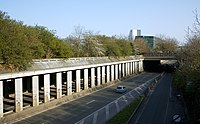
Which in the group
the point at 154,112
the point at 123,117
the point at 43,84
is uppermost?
the point at 43,84

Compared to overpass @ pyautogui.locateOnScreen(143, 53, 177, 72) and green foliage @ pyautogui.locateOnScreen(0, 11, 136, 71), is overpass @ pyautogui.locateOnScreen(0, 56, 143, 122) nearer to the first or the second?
green foliage @ pyautogui.locateOnScreen(0, 11, 136, 71)

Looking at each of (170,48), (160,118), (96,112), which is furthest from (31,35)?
(170,48)

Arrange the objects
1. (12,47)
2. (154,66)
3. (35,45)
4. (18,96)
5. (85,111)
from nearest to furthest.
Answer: (12,47), (18,96), (85,111), (35,45), (154,66)

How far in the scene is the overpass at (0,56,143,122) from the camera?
2762 centimetres

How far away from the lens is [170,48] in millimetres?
113062

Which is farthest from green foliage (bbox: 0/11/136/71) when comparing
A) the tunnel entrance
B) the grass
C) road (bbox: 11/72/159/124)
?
the tunnel entrance

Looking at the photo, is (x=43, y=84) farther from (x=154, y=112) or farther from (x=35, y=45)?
(x=154, y=112)

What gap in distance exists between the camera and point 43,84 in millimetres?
39250

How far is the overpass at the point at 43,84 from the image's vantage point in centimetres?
2762

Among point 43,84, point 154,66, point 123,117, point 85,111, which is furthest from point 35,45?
point 154,66

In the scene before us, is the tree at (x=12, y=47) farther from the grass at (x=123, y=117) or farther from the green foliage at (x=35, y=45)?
the grass at (x=123, y=117)

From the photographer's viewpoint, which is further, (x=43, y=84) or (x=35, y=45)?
(x=43, y=84)

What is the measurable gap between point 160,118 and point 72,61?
59.2 feet

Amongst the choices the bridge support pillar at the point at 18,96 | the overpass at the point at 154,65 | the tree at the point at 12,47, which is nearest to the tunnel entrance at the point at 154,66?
the overpass at the point at 154,65
